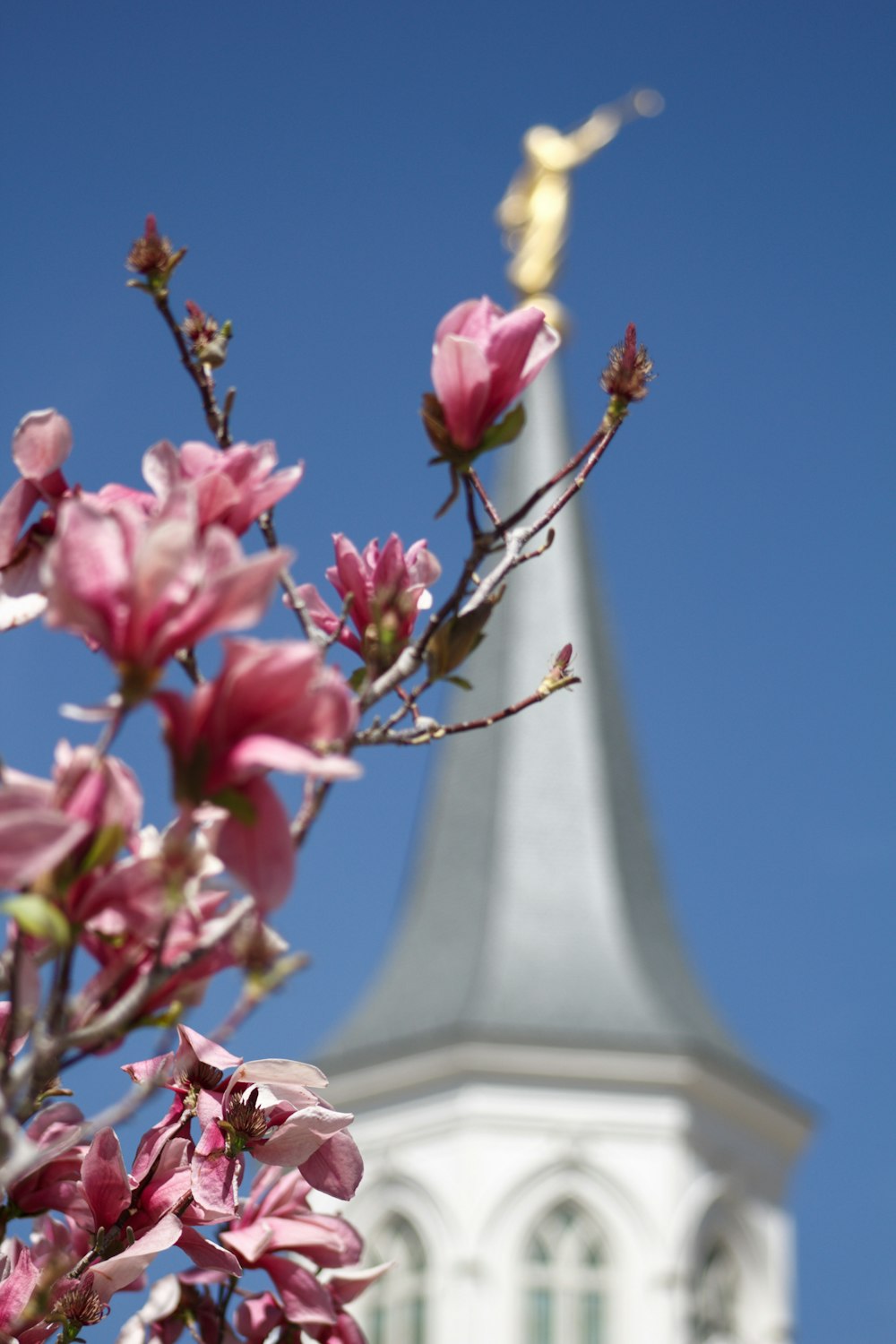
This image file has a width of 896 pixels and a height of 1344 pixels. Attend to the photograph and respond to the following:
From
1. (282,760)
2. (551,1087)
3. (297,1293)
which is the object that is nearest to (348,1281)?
(297,1293)

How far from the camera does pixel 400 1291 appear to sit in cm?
2755

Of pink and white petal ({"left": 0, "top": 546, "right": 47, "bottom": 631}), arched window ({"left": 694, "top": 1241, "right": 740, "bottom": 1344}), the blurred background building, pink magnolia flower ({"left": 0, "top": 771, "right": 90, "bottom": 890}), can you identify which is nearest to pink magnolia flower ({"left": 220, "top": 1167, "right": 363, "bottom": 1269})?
pink and white petal ({"left": 0, "top": 546, "right": 47, "bottom": 631})

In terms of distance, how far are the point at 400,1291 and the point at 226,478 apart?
26904mm

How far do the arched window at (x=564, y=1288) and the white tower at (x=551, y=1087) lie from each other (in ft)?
0.09

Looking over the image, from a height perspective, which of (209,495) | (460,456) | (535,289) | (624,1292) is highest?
(535,289)

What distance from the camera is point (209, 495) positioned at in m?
1.82

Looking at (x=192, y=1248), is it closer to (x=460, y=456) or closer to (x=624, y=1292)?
(x=460, y=456)

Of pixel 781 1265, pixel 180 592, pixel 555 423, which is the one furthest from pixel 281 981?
pixel 555 423

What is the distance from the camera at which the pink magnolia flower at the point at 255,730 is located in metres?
1.51

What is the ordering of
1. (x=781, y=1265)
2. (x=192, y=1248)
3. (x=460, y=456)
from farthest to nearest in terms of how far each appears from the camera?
(x=781, y=1265)
(x=192, y=1248)
(x=460, y=456)

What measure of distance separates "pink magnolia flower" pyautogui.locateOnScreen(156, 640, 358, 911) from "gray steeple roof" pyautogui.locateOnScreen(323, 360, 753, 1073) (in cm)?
2581

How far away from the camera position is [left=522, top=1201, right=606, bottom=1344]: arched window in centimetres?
2697

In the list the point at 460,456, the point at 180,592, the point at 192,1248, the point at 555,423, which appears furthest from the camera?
the point at 555,423

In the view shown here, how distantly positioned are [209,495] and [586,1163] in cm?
2624
